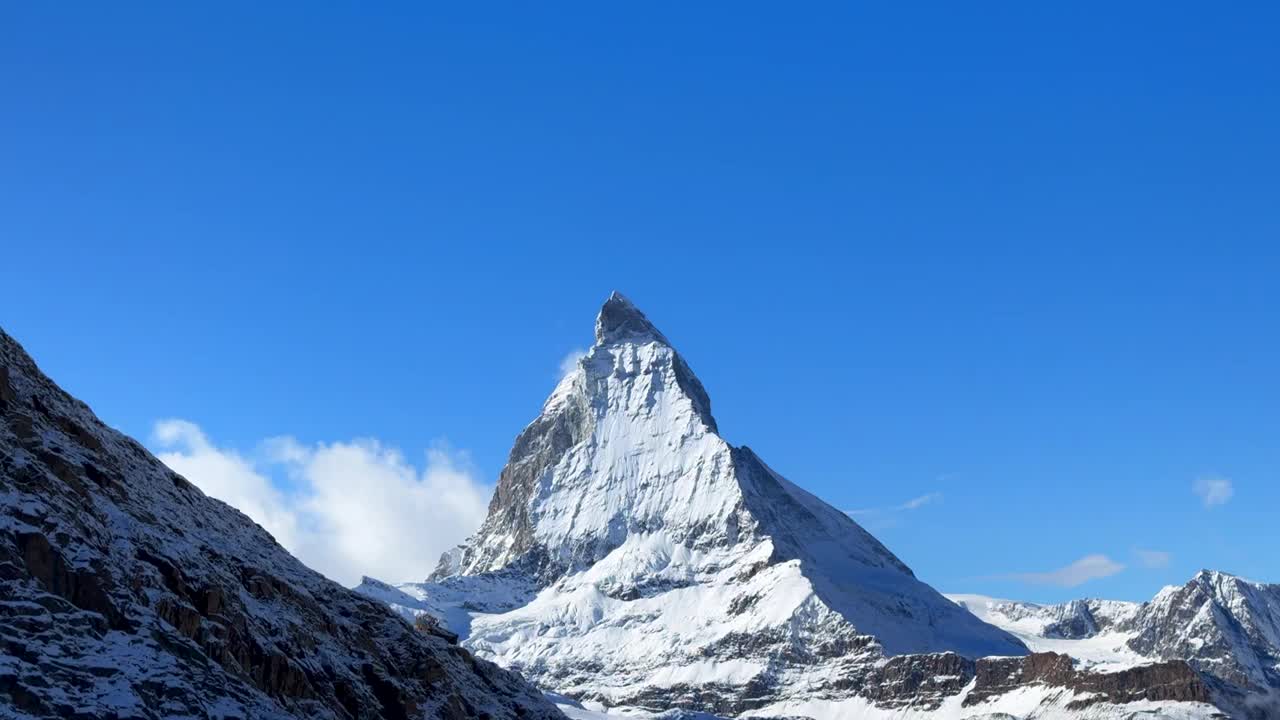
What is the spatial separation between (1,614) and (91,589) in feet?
30.1

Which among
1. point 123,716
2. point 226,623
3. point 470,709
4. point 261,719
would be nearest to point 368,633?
point 470,709

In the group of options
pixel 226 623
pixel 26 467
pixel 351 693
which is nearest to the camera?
pixel 26 467

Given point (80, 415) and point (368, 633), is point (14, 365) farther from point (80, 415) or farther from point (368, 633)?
point (368, 633)

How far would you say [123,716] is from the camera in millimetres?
99812

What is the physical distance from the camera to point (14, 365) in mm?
131750

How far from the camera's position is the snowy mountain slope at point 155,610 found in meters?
102

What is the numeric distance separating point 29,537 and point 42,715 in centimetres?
1471

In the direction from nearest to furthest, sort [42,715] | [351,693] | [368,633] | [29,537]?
[42,715] → [29,537] → [351,693] → [368,633]

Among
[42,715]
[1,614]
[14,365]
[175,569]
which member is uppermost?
[14,365]

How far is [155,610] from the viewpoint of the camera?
375 ft

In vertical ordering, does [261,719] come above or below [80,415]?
below

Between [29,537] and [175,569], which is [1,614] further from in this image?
[175,569]

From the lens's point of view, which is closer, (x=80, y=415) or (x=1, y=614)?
(x=1, y=614)

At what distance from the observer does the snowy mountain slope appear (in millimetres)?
102312
